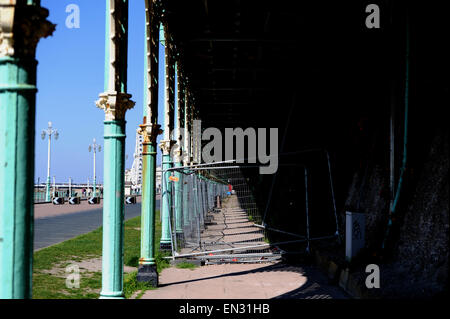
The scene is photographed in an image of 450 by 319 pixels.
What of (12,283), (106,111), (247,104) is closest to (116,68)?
(106,111)

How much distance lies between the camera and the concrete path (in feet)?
28.6

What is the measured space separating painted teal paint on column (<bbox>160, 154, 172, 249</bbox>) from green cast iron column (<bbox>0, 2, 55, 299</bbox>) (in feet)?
30.5

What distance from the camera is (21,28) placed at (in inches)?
143

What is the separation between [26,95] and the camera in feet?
12.0

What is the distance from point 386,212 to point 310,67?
7.69 m

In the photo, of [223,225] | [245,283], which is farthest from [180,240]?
[245,283]

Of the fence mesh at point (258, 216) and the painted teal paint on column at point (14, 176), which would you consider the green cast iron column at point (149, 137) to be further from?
the painted teal paint on column at point (14, 176)

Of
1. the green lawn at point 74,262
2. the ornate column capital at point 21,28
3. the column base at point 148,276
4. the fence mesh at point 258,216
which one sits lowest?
the green lawn at point 74,262

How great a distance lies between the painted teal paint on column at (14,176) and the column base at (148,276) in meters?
6.25

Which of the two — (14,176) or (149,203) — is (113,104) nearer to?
(14,176)

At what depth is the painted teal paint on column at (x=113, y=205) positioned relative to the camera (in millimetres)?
7008

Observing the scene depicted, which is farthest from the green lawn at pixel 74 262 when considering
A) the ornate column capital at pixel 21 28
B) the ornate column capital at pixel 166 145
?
the ornate column capital at pixel 21 28

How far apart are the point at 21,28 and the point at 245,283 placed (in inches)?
287

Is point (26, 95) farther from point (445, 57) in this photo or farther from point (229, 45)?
point (229, 45)
